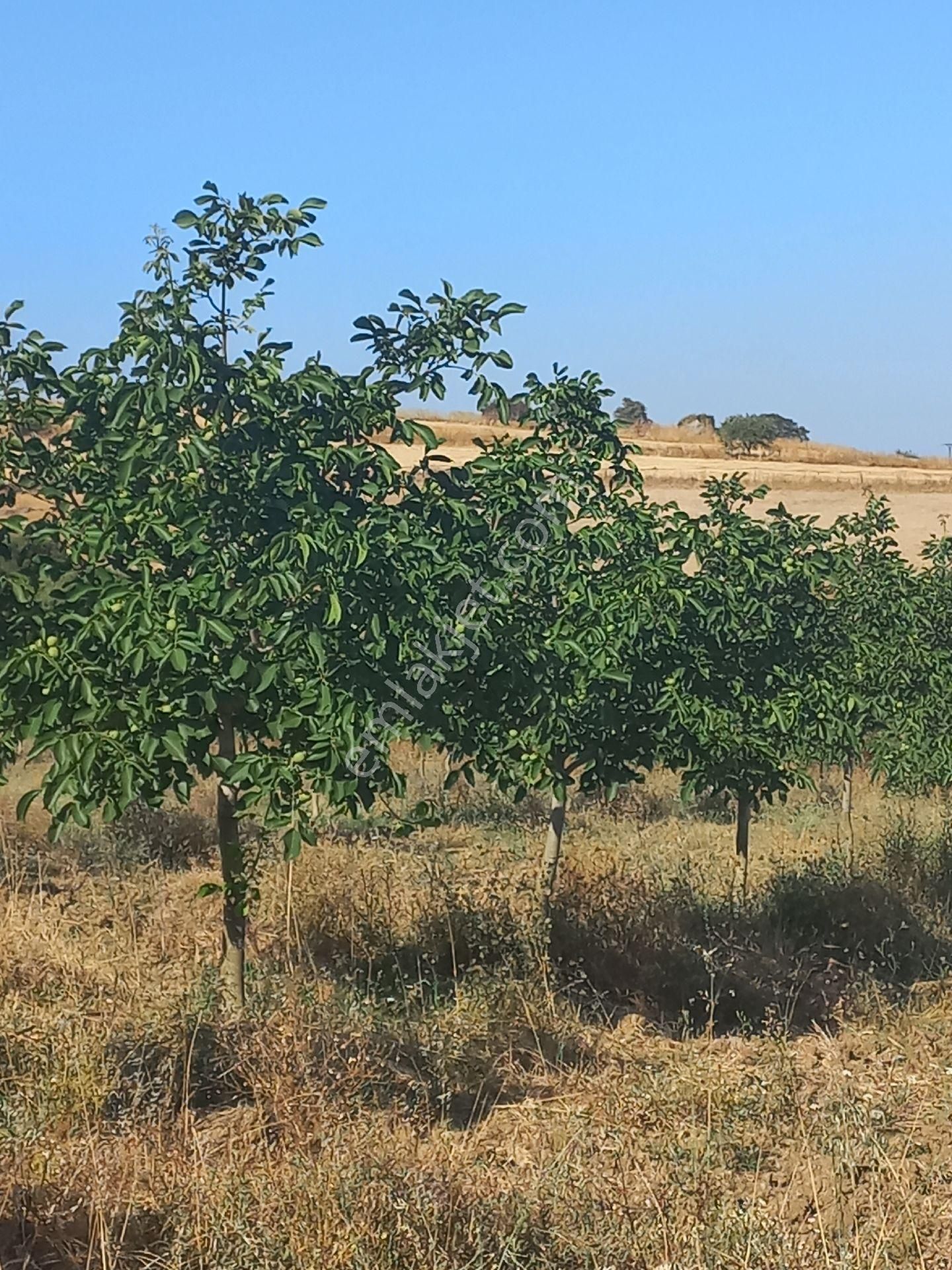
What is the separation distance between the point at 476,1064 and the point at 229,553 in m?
2.27

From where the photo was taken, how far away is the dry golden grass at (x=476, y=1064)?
334cm

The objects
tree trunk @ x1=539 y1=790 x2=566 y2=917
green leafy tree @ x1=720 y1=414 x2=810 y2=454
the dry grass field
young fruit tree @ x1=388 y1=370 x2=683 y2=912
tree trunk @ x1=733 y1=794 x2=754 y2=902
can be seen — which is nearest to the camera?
the dry grass field

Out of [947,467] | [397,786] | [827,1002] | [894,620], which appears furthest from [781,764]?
[947,467]

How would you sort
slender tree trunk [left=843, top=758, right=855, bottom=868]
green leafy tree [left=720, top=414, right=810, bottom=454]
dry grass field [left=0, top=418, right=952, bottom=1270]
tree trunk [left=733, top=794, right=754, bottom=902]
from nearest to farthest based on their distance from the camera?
dry grass field [left=0, top=418, right=952, bottom=1270] → tree trunk [left=733, top=794, right=754, bottom=902] → slender tree trunk [left=843, top=758, right=855, bottom=868] → green leafy tree [left=720, top=414, right=810, bottom=454]

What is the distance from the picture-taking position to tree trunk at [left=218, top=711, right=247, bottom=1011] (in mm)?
5039

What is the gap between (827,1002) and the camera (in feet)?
21.0

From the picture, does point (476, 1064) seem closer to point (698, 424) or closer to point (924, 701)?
point (924, 701)

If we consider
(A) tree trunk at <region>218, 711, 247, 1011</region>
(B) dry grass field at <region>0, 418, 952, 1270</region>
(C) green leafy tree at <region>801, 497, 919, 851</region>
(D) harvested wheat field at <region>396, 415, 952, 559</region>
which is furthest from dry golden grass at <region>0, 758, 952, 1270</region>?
(D) harvested wheat field at <region>396, 415, 952, 559</region>

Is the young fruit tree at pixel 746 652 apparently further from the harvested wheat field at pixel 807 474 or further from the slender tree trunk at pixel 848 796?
the harvested wheat field at pixel 807 474

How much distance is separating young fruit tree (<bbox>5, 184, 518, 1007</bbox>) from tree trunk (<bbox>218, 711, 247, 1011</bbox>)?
0.4 inches

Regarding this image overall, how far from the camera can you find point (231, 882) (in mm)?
4953

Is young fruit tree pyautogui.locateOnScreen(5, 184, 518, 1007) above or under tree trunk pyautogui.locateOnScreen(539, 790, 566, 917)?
above

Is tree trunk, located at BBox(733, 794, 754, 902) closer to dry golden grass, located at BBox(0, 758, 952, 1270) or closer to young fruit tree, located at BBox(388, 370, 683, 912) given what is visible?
dry golden grass, located at BBox(0, 758, 952, 1270)

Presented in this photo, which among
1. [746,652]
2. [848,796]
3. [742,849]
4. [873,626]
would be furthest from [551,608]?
[848,796]
